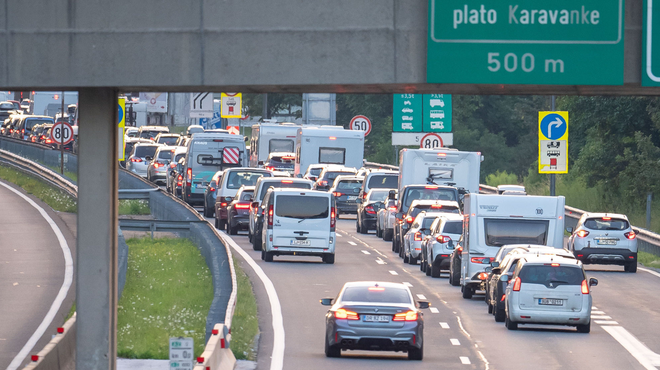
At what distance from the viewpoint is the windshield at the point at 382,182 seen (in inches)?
1802

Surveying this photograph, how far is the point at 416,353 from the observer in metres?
20.7

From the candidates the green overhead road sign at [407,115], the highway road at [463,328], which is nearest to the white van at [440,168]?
the highway road at [463,328]

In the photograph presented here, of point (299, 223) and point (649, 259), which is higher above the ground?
point (299, 223)

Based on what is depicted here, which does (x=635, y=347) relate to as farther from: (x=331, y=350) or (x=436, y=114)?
(x=436, y=114)

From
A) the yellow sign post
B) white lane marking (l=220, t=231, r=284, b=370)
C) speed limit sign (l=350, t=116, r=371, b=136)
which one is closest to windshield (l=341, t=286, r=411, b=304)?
white lane marking (l=220, t=231, r=284, b=370)

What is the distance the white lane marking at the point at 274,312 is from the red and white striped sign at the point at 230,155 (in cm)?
980

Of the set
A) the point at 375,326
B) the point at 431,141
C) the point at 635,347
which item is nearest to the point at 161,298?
the point at 375,326

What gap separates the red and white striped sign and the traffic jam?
36 mm

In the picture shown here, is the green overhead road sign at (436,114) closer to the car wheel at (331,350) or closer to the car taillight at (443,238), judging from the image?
the car taillight at (443,238)

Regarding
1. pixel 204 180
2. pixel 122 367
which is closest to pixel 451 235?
pixel 122 367

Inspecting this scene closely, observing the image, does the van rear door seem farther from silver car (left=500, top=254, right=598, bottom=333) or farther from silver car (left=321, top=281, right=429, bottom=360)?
silver car (left=321, top=281, right=429, bottom=360)

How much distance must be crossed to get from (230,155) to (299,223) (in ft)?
49.1

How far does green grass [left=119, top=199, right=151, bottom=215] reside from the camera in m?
47.5

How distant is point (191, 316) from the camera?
24.8m
